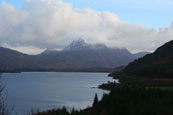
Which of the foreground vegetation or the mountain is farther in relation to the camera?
the mountain

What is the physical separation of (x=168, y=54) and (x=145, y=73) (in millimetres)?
33609

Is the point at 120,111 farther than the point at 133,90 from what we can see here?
No

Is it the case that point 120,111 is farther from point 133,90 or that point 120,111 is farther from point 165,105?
point 133,90

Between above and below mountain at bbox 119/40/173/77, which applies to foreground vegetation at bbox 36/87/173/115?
below

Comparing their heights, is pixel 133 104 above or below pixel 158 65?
below

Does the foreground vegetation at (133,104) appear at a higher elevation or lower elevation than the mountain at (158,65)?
lower

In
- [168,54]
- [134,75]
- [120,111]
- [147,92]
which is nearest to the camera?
[120,111]

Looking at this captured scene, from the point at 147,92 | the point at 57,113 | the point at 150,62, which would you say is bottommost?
the point at 57,113

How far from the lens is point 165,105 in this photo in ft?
140

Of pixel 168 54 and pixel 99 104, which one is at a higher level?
pixel 168 54

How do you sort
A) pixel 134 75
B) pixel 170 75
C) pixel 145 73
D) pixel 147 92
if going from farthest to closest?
1. pixel 134 75
2. pixel 145 73
3. pixel 170 75
4. pixel 147 92

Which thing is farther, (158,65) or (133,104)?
(158,65)

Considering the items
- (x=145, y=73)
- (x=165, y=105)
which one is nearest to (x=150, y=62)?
(x=145, y=73)

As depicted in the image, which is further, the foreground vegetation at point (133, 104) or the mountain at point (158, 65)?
the mountain at point (158, 65)
